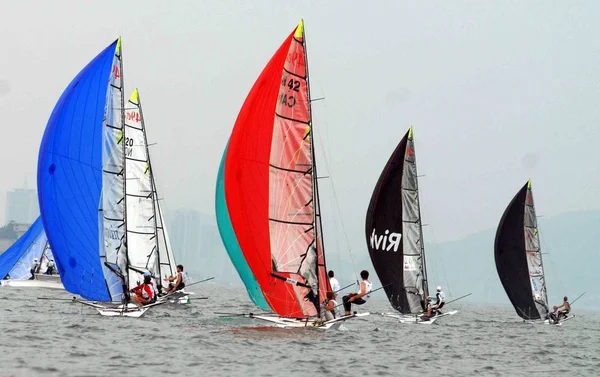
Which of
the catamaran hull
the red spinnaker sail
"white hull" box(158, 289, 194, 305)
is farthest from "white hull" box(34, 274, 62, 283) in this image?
the red spinnaker sail

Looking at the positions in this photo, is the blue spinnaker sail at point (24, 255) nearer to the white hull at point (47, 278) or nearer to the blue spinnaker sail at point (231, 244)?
the white hull at point (47, 278)

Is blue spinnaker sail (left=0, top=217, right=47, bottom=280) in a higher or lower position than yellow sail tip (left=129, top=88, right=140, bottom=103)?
lower

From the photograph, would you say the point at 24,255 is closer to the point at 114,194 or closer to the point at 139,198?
the point at 139,198

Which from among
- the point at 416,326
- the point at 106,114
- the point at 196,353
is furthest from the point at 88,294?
the point at 416,326

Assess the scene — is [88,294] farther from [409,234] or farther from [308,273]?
[409,234]

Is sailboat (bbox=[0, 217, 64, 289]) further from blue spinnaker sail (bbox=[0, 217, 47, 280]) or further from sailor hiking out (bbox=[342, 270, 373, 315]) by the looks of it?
sailor hiking out (bbox=[342, 270, 373, 315])

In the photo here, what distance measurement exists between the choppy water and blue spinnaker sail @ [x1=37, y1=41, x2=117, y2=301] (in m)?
1.39

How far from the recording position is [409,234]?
39.6m

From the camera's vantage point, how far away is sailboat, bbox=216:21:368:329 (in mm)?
24453

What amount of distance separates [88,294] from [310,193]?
8.24 metres

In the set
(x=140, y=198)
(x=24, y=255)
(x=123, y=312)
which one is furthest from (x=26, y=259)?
(x=123, y=312)

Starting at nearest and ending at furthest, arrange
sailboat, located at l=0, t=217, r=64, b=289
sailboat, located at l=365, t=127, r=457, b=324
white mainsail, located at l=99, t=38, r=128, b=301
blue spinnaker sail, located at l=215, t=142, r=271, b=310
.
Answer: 1. blue spinnaker sail, located at l=215, t=142, r=271, b=310
2. white mainsail, located at l=99, t=38, r=128, b=301
3. sailboat, located at l=365, t=127, r=457, b=324
4. sailboat, located at l=0, t=217, r=64, b=289

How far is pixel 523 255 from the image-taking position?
45.2 m

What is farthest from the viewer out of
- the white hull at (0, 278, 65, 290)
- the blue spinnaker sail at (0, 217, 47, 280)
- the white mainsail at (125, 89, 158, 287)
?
the blue spinnaker sail at (0, 217, 47, 280)
